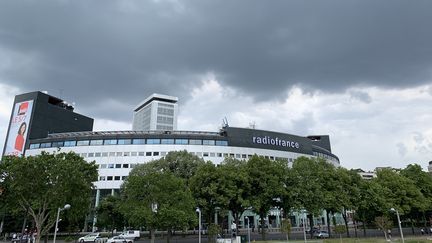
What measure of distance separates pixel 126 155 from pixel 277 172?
53899 mm

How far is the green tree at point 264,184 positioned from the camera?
46875mm

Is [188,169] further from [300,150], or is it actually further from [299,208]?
[300,150]

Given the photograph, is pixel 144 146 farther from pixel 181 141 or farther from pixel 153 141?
pixel 181 141

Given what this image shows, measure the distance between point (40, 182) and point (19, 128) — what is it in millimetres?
76821

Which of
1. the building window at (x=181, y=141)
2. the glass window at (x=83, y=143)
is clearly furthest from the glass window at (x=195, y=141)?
the glass window at (x=83, y=143)

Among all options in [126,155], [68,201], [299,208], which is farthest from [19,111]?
[299,208]

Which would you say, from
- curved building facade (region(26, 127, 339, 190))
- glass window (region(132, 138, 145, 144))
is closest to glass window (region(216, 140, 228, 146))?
curved building facade (region(26, 127, 339, 190))

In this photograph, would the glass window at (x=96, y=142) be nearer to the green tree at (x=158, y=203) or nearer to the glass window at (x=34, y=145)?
the glass window at (x=34, y=145)

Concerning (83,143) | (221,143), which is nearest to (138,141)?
(83,143)

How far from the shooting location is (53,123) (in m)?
105

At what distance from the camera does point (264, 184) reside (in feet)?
154

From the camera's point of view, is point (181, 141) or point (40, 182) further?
point (181, 141)

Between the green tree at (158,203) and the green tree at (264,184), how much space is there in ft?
32.6

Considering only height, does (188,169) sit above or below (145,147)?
below
